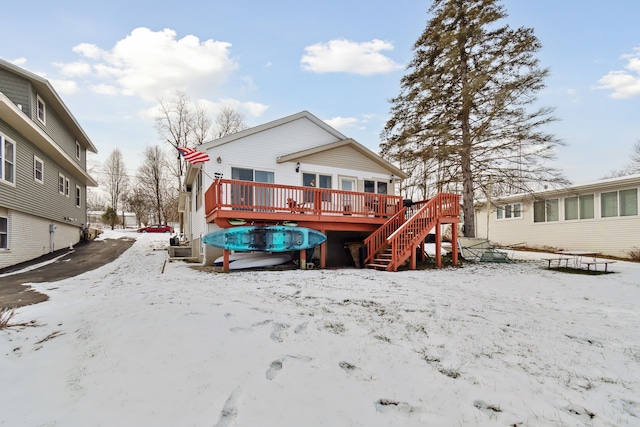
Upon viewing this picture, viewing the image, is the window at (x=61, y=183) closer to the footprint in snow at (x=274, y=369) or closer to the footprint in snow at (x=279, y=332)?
the footprint in snow at (x=279, y=332)

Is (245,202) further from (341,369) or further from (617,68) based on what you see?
(617,68)

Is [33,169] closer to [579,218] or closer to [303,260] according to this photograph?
[303,260]

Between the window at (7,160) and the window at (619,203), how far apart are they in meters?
23.7

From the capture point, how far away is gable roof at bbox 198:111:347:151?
1184cm

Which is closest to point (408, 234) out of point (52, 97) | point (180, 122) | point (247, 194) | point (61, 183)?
point (247, 194)

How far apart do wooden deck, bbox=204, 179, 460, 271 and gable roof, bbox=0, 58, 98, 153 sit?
9042mm

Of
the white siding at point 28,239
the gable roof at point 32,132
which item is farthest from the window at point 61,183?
the white siding at point 28,239

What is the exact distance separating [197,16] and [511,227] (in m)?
19.6

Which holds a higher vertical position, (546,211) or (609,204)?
(609,204)

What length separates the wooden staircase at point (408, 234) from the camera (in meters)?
10.5

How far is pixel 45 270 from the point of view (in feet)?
35.1

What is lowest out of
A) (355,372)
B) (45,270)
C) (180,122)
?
(45,270)

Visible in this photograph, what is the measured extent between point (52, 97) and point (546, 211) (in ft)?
81.7

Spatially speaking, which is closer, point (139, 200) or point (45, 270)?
point (45, 270)
